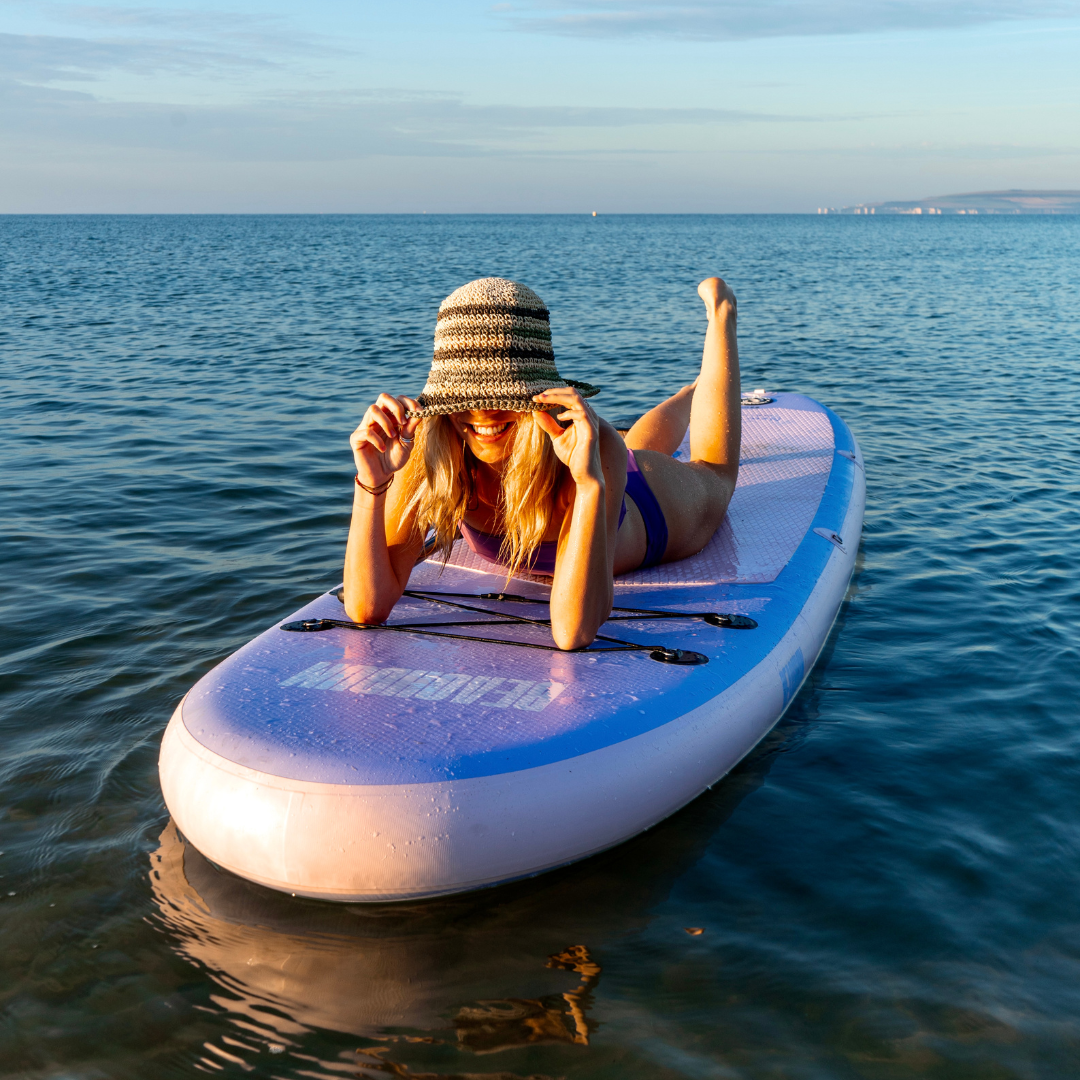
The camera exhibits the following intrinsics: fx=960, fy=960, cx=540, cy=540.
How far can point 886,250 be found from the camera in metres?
50.4

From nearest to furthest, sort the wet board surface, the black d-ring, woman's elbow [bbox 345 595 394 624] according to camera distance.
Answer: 1. the wet board surface
2. the black d-ring
3. woman's elbow [bbox 345 595 394 624]

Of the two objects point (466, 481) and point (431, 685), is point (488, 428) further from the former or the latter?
point (431, 685)

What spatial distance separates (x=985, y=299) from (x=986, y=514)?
18.5m

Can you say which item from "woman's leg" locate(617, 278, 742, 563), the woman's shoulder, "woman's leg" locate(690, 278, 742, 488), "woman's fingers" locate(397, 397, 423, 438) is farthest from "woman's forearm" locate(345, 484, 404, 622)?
"woman's leg" locate(690, 278, 742, 488)

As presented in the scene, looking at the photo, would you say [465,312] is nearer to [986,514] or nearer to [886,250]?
[986,514]

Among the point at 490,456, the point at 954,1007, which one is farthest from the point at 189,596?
the point at 954,1007

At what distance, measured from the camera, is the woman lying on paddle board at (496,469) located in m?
2.88

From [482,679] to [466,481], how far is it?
657mm

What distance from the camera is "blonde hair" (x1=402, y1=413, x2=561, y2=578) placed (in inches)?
118

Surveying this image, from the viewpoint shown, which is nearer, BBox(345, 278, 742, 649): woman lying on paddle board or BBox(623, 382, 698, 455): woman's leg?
BBox(345, 278, 742, 649): woman lying on paddle board

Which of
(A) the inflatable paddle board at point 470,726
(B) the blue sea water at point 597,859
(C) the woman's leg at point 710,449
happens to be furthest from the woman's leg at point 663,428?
Result: (B) the blue sea water at point 597,859

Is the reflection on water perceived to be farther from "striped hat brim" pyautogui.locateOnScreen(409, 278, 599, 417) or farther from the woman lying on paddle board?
"striped hat brim" pyautogui.locateOnScreen(409, 278, 599, 417)

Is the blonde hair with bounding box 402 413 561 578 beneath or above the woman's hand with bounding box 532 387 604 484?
beneath

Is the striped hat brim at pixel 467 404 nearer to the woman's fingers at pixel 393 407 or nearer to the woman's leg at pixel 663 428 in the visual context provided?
the woman's fingers at pixel 393 407
